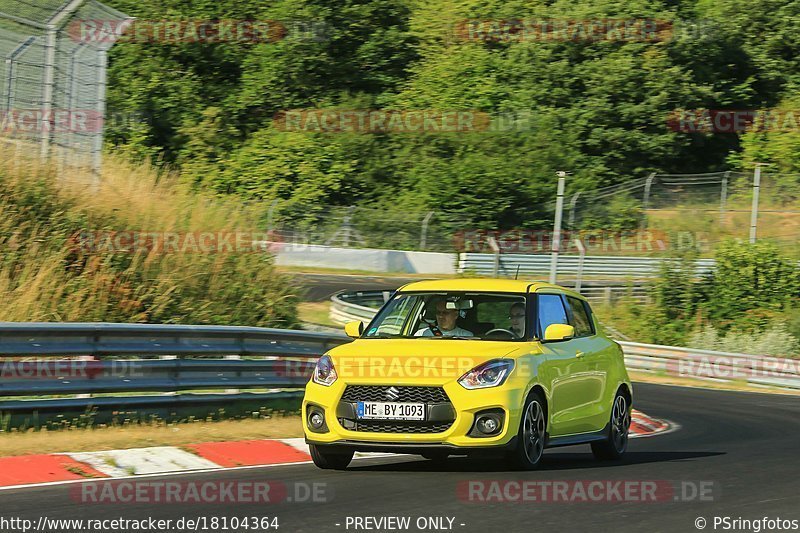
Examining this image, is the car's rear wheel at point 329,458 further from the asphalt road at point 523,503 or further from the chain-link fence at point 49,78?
the chain-link fence at point 49,78

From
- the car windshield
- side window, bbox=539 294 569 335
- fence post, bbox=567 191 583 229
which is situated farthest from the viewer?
fence post, bbox=567 191 583 229

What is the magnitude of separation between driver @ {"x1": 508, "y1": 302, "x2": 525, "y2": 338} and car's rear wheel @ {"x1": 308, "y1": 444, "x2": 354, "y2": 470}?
1728 millimetres

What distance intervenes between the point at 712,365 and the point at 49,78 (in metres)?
18.5

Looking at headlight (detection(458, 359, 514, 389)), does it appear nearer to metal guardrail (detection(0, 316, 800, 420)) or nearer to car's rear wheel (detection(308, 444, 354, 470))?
car's rear wheel (detection(308, 444, 354, 470))

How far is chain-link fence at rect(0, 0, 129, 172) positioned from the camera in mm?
15656

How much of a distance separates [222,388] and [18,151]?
467cm

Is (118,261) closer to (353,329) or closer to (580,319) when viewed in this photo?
(353,329)

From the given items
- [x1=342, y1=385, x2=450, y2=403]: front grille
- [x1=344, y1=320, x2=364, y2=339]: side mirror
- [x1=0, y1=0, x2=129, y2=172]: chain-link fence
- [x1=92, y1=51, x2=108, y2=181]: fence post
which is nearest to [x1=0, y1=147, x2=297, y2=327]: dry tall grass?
[x1=92, y1=51, x2=108, y2=181]: fence post

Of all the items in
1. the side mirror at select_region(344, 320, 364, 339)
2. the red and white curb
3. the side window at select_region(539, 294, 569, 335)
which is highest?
the side window at select_region(539, 294, 569, 335)

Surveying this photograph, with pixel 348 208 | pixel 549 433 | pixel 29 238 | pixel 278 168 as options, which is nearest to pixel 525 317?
pixel 549 433

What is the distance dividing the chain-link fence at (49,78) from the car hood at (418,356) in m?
7.25

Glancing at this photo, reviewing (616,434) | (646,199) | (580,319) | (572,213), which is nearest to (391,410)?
(580,319)

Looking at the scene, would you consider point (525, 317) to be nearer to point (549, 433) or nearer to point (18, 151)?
point (549, 433)

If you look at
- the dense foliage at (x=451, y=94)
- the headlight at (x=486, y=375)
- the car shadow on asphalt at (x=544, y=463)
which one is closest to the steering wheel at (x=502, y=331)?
the headlight at (x=486, y=375)
